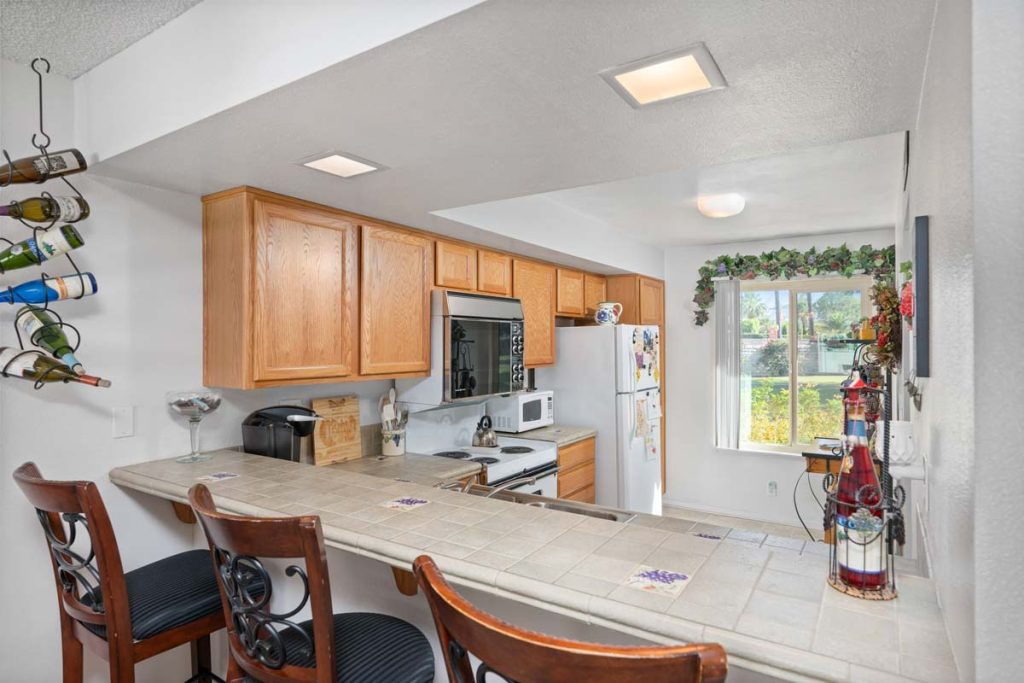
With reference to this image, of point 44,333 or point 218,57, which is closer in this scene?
point 218,57

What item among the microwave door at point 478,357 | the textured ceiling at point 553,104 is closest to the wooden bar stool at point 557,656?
the textured ceiling at point 553,104

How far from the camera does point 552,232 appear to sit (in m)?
3.53

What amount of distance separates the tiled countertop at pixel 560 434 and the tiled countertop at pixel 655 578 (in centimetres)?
206

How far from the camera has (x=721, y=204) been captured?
3348 millimetres

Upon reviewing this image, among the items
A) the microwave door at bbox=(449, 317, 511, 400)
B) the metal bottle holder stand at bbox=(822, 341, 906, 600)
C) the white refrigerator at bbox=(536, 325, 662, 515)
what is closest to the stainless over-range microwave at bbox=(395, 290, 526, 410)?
the microwave door at bbox=(449, 317, 511, 400)

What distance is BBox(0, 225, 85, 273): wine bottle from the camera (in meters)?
1.71

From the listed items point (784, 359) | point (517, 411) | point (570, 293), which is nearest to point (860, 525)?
point (517, 411)

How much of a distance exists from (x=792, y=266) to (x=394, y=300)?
3430mm

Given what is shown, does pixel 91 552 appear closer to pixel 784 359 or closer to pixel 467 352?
pixel 467 352

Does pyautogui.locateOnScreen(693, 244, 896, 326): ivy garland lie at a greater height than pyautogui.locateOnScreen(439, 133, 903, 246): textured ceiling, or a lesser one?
lesser

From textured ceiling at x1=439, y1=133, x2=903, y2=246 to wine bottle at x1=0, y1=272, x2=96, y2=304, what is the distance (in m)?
1.47

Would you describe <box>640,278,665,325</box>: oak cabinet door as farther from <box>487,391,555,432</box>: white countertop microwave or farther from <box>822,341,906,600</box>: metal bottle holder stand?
<box>822,341,906,600</box>: metal bottle holder stand

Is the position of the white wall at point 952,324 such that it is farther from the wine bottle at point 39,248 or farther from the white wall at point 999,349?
the wine bottle at point 39,248

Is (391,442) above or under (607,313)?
under
